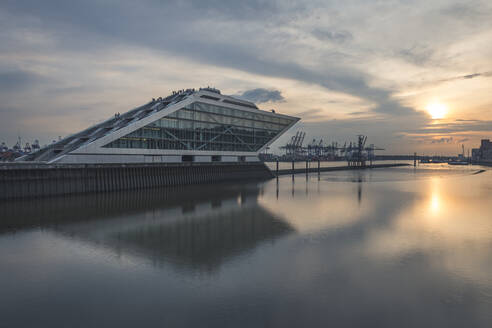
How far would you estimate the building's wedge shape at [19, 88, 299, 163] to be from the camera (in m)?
47.7

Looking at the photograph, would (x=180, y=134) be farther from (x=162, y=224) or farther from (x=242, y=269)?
(x=242, y=269)

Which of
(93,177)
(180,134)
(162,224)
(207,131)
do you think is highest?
(207,131)

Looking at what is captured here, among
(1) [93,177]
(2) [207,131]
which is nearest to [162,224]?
(1) [93,177]

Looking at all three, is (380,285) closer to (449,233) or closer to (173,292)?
(173,292)

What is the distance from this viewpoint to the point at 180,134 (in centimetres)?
5825

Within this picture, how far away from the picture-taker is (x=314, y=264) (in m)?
16.6

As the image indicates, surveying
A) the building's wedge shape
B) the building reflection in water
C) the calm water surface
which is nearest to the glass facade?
the building's wedge shape

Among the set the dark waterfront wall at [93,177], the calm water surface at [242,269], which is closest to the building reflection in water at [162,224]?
the calm water surface at [242,269]

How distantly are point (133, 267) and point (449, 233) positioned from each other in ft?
79.7

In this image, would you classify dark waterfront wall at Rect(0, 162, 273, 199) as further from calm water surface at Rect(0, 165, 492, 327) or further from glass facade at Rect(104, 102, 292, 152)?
calm water surface at Rect(0, 165, 492, 327)

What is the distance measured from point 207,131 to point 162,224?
39.3 m

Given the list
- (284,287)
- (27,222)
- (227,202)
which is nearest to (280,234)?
(284,287)

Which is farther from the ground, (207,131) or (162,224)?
(207,131)

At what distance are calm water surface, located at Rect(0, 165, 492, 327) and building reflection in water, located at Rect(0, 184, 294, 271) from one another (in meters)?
0.16
